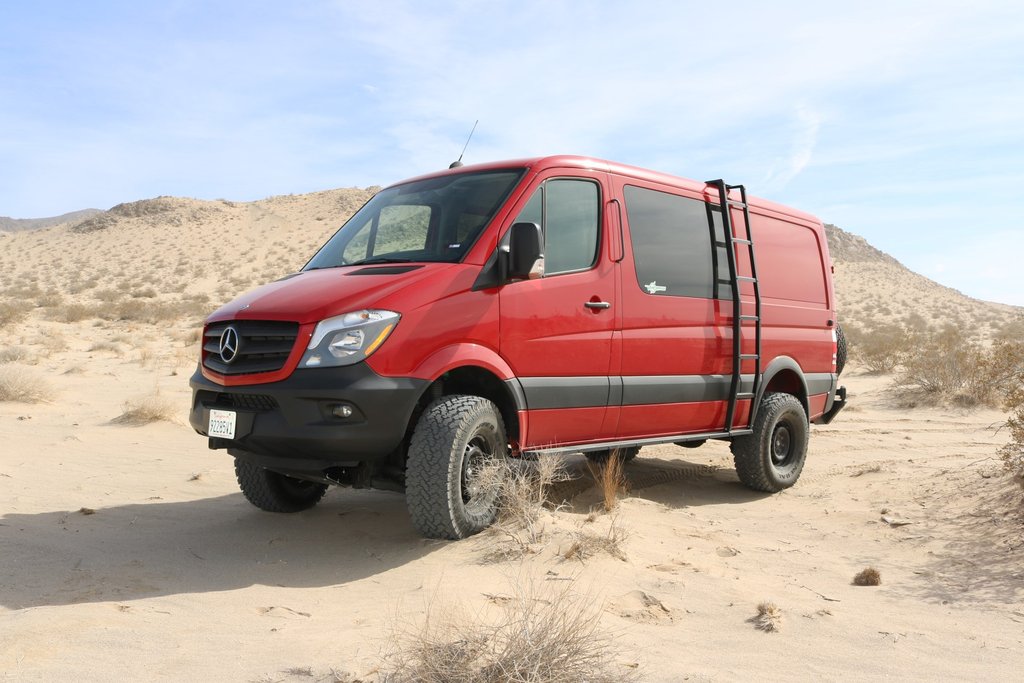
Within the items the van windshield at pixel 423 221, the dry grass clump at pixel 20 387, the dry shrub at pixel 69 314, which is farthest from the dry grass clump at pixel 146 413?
the dry shrub at pixel 69 314

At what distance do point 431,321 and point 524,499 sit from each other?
1.22 metres

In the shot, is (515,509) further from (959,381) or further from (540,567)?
(959,381)

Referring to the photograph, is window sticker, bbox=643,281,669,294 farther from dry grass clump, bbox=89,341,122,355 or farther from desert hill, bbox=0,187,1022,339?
desert hill, bbox=0,187,1022,339

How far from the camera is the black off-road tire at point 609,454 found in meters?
7.57

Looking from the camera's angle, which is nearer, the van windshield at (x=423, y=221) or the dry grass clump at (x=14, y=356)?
the van windshield at (x=423, y=221)

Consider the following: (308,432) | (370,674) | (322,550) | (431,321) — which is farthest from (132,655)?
(431,321)

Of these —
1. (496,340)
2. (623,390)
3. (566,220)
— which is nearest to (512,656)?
(496,340)

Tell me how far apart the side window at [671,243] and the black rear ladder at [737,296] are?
107 mm

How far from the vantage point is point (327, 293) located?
4.75 meters

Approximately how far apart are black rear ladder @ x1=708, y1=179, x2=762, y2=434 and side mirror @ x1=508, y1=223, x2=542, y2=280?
2.27 metres

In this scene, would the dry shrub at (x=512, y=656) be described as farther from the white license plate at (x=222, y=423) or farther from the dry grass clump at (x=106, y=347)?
the dry grass clump at (x=106, y=347)

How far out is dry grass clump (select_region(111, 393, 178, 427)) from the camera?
10.1m

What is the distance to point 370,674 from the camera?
3203mm

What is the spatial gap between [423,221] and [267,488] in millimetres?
2212
